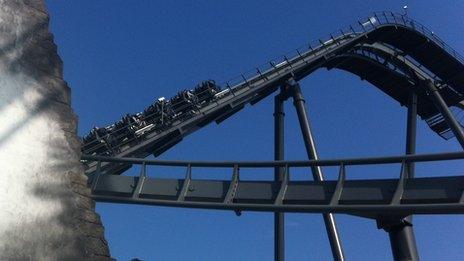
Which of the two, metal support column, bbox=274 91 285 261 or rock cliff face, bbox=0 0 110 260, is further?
metal support column, bbox=274 91 285 261

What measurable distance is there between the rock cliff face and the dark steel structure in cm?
499

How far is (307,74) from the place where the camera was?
19328 mm

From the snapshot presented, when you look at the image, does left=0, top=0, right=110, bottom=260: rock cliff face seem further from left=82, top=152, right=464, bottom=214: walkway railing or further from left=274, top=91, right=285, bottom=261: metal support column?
left=274, top=91, right=285, bottom=261: metal support column

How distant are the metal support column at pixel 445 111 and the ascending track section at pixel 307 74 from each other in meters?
0.15

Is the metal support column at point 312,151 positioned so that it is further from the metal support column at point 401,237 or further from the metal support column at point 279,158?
the metal support column at point 401,237

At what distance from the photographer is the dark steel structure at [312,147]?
11258 millimetres

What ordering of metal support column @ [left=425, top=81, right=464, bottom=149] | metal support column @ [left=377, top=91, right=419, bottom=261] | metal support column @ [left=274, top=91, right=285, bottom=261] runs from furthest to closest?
metal support column @ [left=425, top=81, right=464, bottom=149] < metal support column @ [left=274, top=91, right=285, bottom=261] < metal support column @ [left=377, top=91, right=419, bottom=261]

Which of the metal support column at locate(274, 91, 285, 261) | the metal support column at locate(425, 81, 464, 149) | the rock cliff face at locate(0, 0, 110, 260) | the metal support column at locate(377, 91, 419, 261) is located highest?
the metal support column at locate(425, 81, 464, 149)

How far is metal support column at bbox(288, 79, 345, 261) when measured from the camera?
14445 millimetres

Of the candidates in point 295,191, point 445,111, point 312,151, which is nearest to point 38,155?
point 295,191

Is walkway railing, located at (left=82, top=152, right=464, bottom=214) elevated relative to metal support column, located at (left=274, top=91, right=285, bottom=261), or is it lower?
lower

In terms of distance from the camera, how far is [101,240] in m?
5.29

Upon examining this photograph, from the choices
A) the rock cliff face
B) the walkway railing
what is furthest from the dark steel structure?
the rock cliff face

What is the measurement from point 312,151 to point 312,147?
0.15m
